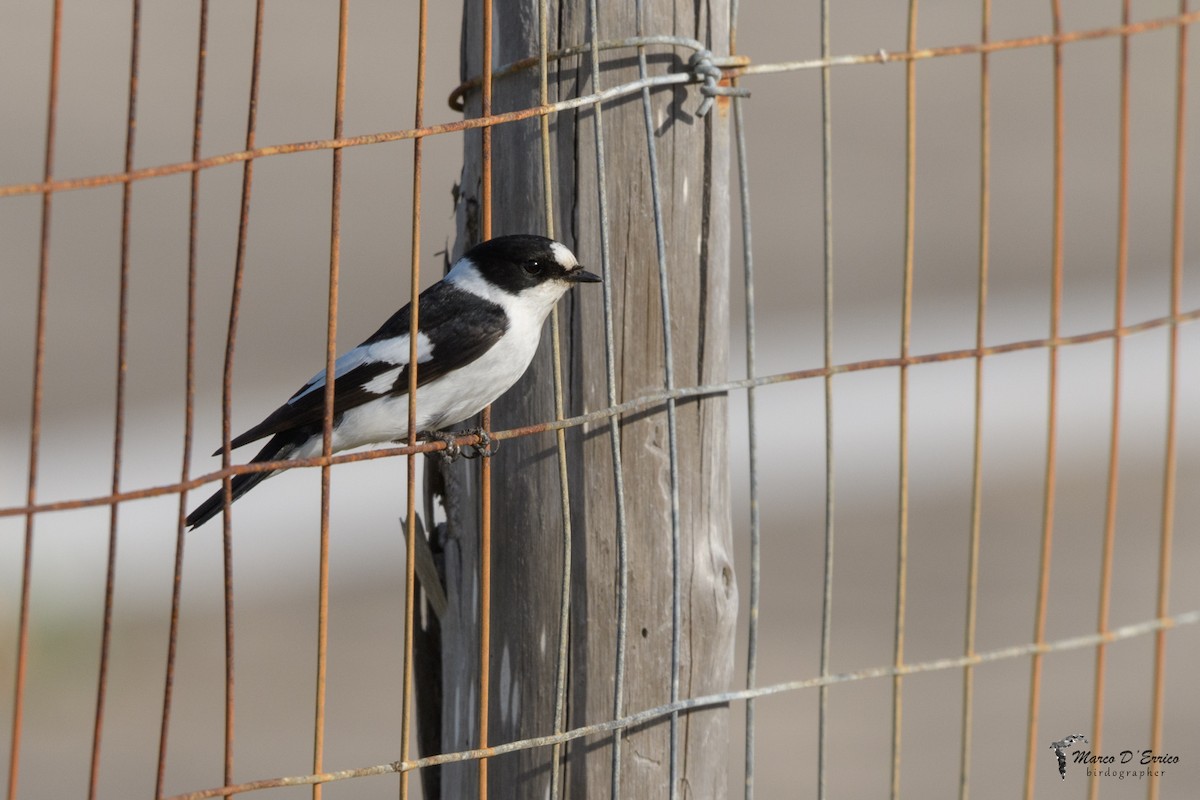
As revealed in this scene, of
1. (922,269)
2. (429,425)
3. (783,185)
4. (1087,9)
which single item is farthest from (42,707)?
(1087,9)

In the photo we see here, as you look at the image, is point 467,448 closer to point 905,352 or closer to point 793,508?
point 905,352

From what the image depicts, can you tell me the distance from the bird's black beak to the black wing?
1.50 ft

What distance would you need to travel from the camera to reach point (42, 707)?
755 centimetres

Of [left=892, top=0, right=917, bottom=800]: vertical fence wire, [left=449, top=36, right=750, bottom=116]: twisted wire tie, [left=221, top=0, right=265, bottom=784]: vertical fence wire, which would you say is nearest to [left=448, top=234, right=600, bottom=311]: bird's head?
[left=449, top=36, right=750, bottom=116]: twisted wire tie

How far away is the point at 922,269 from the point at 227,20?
363 inches

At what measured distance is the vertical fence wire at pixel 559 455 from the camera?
321 centimetres

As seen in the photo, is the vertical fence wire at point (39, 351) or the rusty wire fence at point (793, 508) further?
the rusty wire fence at point (793, 508)

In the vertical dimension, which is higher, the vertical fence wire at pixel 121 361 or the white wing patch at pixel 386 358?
the white wing patch at pixel 386 358

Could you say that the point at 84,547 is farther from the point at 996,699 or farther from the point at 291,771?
the point at 996,699

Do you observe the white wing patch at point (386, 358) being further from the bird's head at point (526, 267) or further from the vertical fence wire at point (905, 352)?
the vertical fence wire at point (905, 352)

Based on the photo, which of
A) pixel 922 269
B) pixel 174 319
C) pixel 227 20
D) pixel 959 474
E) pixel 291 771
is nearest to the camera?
pixel 291 771

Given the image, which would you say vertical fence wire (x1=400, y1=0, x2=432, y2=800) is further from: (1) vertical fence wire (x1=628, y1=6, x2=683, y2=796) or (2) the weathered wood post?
(1) vertical fence wire (x1=628, y1=6, x2=683, y2=796)

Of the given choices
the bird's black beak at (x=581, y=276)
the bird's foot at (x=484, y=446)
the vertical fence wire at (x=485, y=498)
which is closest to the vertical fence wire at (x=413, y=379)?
the vertical fence wire at (x=485, y=498)

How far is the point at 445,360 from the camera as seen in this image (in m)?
3.99
